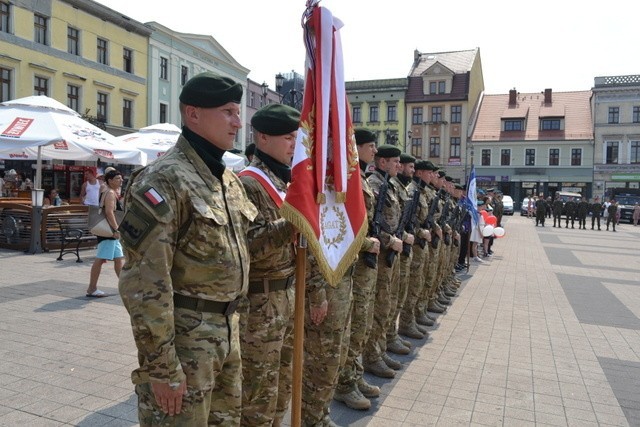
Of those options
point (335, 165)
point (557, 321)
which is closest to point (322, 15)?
point (335, 165)

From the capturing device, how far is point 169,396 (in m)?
2.07

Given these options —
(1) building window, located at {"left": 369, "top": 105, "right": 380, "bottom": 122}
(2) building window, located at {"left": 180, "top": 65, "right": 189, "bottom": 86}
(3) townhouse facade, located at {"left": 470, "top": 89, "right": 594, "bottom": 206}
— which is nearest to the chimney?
(3) townhouse facade, located at {"left": 470, "top": 89, "right": 594, "bottom": 206}

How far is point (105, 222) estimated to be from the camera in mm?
7355

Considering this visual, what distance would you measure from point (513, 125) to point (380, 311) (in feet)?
167

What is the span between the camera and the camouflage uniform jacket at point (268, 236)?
2.89 metres

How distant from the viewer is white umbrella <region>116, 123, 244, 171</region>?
13.9 m

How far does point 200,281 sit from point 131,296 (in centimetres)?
30

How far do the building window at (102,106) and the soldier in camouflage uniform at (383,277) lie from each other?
2917 centimetres

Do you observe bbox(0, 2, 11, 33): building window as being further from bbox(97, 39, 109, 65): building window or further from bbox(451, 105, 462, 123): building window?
bbox(451, 105, 462, 123): building window

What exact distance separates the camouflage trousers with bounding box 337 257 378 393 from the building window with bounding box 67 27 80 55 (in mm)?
29455

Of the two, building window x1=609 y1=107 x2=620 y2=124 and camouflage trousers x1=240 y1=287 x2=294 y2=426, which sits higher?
building window x1=609 y1=107 x2=620 y2=124

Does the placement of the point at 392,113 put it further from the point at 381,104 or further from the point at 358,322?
the point at 358,322

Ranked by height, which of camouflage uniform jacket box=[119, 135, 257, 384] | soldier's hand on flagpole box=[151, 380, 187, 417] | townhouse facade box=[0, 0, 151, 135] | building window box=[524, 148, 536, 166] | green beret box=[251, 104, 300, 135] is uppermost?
townhouse facade box=[0, 0, 151, 135]

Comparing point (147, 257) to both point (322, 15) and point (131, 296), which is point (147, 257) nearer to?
point (131, 296)
